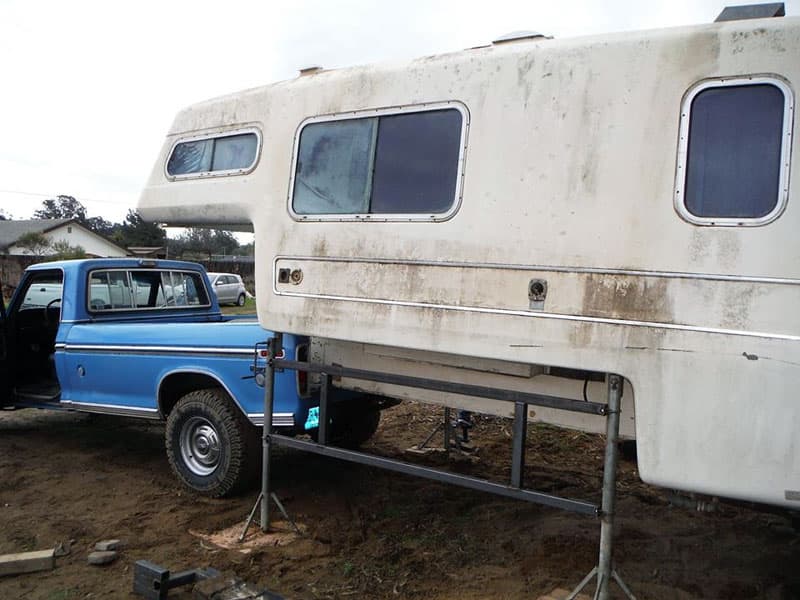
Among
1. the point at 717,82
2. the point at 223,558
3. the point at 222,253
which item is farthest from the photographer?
the point at 222,253

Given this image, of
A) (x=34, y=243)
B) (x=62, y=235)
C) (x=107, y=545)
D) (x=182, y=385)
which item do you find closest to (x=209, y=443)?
(x=182, y=385)

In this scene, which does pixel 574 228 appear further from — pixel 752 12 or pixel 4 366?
pixel 4 366

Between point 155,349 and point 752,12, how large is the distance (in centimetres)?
455

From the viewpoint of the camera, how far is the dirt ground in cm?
362

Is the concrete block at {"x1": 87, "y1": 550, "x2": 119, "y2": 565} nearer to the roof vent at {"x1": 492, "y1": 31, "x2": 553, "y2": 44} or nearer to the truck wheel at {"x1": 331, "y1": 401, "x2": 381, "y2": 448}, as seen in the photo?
the truck wheel at {"x1": 331, "y1": 401, "x2": 381, "y2": 448}

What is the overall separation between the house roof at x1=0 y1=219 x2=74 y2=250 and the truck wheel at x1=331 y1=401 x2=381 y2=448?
40.1 m

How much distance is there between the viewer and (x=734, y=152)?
2854 millimetres

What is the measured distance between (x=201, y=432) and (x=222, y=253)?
48770mm

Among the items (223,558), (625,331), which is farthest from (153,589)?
(625,331)

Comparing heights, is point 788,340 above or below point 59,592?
above

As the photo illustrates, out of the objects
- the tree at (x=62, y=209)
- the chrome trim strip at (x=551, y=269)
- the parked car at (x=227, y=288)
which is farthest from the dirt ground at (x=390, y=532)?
the tree at (x=62, y=209)

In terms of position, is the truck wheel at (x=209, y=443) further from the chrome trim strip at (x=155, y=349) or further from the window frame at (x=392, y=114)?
the window frame at (x=392, y=114)

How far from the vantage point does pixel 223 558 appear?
3.94 m

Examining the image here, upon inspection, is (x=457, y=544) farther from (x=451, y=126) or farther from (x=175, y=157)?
(x=175, y=157)
